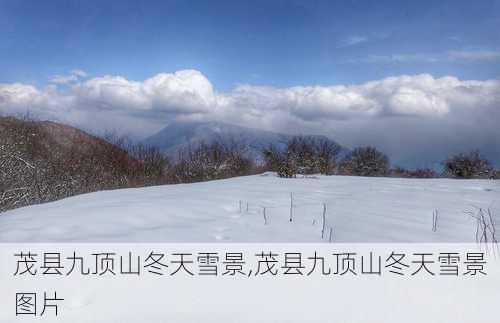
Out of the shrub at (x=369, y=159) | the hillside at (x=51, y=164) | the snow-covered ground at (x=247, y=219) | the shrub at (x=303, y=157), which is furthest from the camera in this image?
the shrub at (x=369, y=159)

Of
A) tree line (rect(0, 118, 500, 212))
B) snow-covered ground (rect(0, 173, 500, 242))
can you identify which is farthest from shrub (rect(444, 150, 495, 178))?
snow-covered ground (rect(0, 173, 500, 242))

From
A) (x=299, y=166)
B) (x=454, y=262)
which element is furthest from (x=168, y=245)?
(x=299, y=166)

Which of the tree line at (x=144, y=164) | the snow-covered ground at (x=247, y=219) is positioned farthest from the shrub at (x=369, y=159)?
the snow-covered ground at (x=247, y=219)

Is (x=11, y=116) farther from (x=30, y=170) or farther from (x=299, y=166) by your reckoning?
(x=299, y=166)

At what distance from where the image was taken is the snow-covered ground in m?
3.08

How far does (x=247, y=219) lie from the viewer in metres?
3.68

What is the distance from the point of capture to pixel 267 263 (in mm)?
2604

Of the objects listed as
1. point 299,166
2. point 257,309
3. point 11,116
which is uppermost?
point 11,116

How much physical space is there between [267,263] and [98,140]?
2058 centimetres

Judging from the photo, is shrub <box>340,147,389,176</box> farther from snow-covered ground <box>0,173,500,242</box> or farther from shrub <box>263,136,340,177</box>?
snow-covered ground <box>0,173,500,242</box>

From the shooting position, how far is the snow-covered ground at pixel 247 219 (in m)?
3.08

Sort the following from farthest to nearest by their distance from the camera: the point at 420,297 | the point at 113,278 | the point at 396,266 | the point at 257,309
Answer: the point at 396,266, the point at 113,278, the point at 420,297, the point at 257,309

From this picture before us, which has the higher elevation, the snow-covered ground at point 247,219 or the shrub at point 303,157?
the shrub at point 303,157

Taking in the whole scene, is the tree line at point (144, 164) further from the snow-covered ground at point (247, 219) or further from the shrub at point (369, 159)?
the snow-covered ground at point (247, 219)
